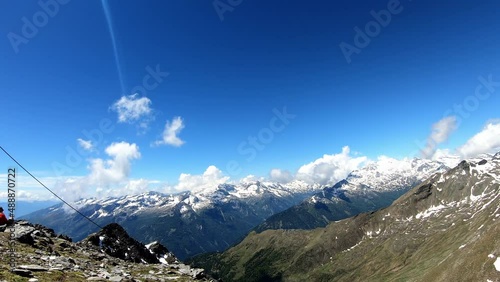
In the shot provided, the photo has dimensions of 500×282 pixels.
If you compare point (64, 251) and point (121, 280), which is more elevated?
point (64, 251)

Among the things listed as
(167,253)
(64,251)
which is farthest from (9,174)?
(167,253)

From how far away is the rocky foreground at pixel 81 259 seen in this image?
31984 mm

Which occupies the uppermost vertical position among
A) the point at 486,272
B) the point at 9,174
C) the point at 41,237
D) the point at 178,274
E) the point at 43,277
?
the point at 41,237

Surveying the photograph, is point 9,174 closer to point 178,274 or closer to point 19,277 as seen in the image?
point 19,277

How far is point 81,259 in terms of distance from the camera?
176 ft

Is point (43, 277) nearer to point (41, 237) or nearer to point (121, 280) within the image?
point (121, 280)

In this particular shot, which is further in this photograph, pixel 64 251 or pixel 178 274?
pixel 178 274

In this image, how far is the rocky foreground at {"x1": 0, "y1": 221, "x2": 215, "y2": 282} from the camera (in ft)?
105

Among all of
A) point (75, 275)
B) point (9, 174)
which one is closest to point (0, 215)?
point (9, 174)

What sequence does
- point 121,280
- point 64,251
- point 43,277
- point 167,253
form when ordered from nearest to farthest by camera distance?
point 43,277
point 121,280
point 64,251
point 167,253

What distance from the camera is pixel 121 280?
126 ft

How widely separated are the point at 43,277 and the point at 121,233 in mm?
78521

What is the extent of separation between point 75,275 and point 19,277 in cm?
822

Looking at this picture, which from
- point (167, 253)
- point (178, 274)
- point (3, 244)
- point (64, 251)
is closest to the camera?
point (3, 244)
